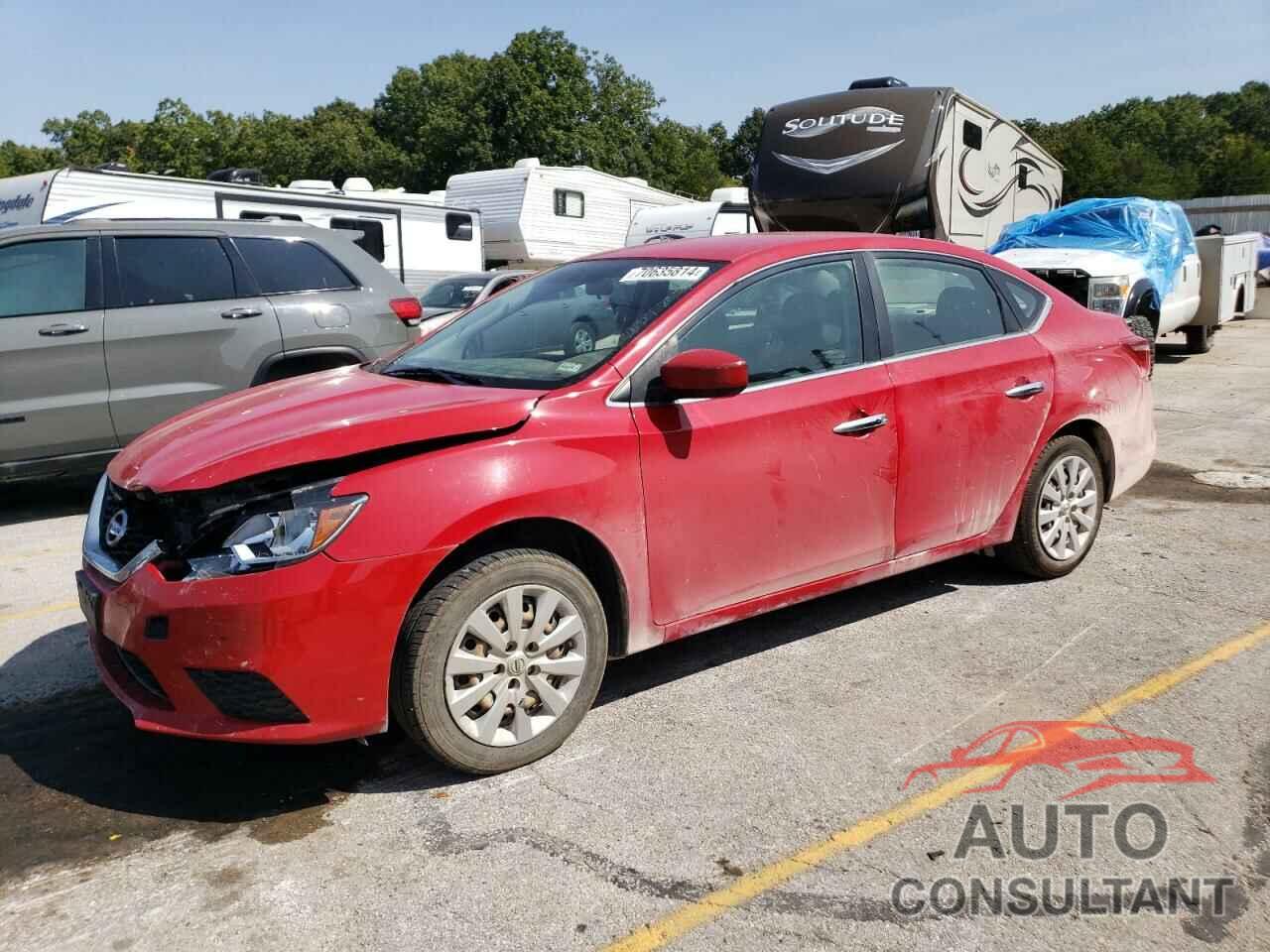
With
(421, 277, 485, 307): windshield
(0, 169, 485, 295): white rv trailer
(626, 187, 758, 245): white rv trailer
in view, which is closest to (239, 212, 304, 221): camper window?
(0, 169, 485, 295): white rv trailer

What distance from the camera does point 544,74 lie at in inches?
2099

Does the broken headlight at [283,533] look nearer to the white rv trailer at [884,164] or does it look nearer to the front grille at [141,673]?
the front grille at [141,673]

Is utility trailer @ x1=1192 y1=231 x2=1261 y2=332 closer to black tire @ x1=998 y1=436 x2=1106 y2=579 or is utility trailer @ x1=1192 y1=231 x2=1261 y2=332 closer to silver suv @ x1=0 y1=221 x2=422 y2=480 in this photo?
black tire @ x1=998 y1=436 x2=1106 y2=579

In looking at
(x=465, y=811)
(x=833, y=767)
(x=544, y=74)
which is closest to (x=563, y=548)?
(x=465, y=811)

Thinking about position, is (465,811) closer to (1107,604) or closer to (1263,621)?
(1107,604)

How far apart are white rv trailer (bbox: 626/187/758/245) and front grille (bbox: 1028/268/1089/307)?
873 cm

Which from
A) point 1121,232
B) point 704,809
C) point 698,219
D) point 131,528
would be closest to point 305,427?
point 131,528

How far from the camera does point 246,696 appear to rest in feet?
9.88

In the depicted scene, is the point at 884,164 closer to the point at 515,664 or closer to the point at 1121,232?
the point at 1121,232

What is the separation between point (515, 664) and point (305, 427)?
98 cm

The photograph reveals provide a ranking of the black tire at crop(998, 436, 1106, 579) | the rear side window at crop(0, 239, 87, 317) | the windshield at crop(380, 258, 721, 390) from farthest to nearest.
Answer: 1. the rear side window at crop(0, 239, 87, 317)
2. the black tire at crop(998, 436, 1106, 579)
3. the windshield at crop(380, 258, 721, 390)

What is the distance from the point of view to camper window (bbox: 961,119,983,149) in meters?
12.8

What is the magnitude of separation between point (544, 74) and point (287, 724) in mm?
54514

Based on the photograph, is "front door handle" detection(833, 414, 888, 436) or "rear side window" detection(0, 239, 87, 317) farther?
"rear side window" detection(0, 239, 87, 317)
